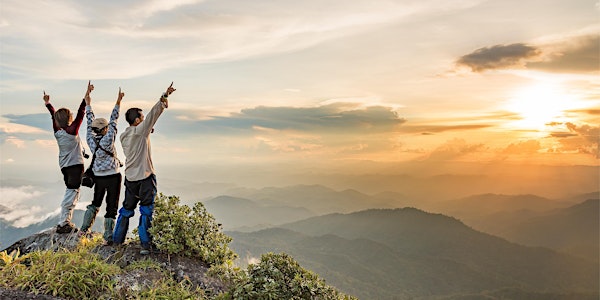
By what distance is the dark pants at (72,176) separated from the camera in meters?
9.42

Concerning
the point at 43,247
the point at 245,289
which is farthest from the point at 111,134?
the point at 245,289

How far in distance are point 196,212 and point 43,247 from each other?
365cm

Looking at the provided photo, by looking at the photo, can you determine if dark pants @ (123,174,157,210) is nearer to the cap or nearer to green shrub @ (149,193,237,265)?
green shrub @ (149,193,237,265)

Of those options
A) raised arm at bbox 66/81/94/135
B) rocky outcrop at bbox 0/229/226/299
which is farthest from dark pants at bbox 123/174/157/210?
raised arm at bbox 66/81/94/135

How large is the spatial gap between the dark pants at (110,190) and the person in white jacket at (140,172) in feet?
1.22

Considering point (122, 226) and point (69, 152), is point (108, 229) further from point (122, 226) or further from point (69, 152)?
point (69, 152)

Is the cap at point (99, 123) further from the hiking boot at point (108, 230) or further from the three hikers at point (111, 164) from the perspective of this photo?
the hiking boot at point (108, 230)

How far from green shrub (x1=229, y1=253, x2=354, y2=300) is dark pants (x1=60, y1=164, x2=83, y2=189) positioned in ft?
16.7

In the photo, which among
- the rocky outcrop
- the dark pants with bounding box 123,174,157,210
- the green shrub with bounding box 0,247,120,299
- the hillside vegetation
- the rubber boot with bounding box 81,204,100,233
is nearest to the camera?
the green shrub with bounding box 0,247,120,299

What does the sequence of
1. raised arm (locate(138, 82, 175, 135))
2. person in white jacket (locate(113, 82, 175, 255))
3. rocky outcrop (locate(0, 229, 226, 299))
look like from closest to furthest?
rocky outcrop (locate(0, 229, 226, 299)) → raised arm (locate(138, 82, 175, 135)) → person in white jacket (locate(113, 82, 175, 255))

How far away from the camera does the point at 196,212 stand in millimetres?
9086

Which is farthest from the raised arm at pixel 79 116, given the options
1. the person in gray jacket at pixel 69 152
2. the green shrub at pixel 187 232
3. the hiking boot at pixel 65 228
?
the green shrub at pixel 187 232

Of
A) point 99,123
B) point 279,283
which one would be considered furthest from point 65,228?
point 279,283

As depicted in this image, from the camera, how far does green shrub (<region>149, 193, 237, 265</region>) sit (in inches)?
336
